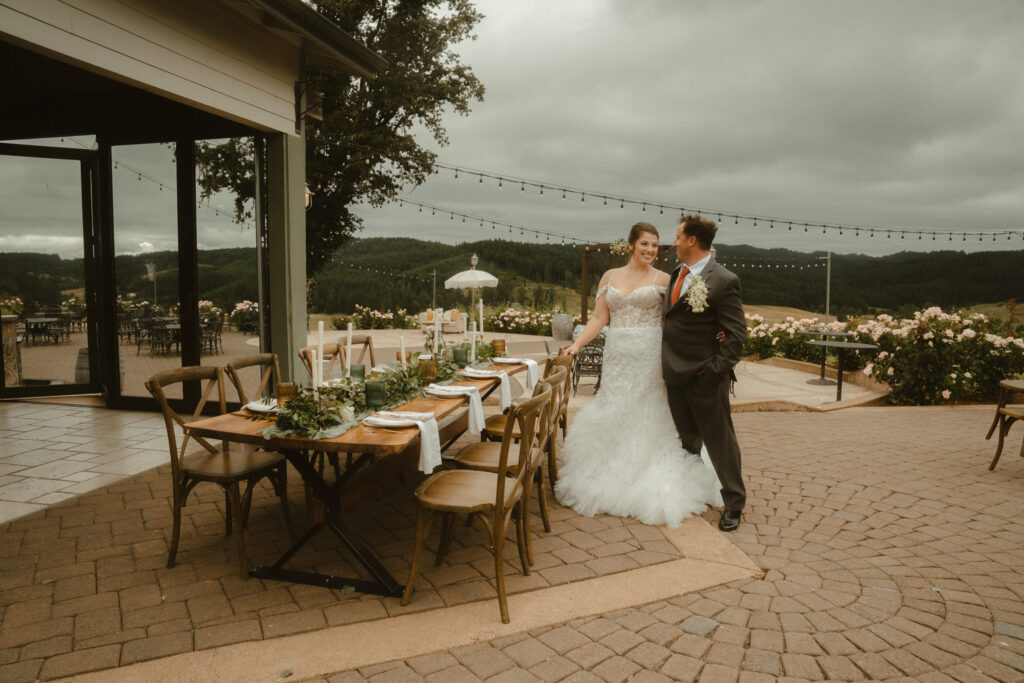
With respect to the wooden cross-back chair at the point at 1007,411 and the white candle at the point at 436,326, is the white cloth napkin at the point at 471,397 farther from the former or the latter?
the wooden cross-back chair at the point at 1007,411

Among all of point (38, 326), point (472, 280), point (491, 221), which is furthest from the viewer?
point (472, 280)

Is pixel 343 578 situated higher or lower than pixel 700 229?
lower

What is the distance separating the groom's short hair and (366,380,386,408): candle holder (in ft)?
7.24

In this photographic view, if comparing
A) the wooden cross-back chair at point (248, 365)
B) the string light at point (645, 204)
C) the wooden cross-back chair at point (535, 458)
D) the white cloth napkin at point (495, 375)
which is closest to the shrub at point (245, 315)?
the wooden cross-back chair at point (248, 365)

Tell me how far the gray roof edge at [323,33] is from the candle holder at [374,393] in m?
3.11

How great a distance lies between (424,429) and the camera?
2668 mm

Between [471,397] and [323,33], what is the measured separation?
3762mm

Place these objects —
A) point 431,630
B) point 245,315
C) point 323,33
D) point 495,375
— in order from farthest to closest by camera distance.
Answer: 1. point 245,315
2. point 323,33
3. point 495,375
4. point 431,630

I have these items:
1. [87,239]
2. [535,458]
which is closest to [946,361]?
[535,458]

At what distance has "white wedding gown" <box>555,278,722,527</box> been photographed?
385cm

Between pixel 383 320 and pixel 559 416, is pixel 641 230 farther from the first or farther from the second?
pixel 383 320

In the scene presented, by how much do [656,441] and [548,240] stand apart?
36.1 feet

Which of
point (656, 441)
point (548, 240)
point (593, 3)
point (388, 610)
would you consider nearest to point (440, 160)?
point (548, 240)

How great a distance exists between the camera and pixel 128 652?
2.28 metres
